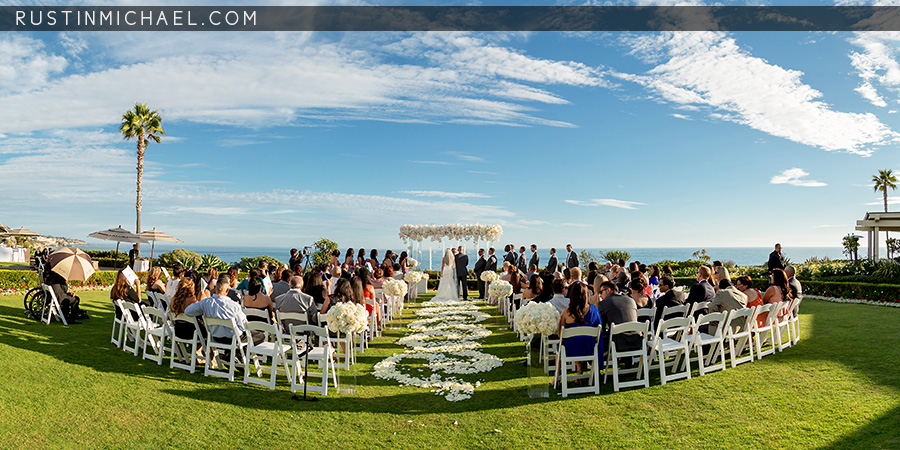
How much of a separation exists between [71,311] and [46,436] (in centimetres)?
739

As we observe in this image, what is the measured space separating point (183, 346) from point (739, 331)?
28.6ft

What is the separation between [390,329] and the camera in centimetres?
1163

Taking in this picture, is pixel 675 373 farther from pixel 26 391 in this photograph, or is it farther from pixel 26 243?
pixel 26 243

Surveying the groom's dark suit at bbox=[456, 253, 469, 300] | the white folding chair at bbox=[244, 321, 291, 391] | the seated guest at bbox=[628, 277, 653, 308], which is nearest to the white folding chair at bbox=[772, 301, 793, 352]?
the seated guest at bbox=[628, 277, 653, 308]

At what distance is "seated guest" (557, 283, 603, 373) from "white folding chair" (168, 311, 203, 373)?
513 cm

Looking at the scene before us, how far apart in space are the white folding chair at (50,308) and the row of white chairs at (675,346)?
9949mm

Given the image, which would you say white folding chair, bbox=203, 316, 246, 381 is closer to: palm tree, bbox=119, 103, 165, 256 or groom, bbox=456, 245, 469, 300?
groom, bbox=456, 245, 469, 300

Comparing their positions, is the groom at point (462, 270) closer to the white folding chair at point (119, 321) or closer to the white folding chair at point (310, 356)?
the white folding chair at point (119, 321)

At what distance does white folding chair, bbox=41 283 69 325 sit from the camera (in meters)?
10.3

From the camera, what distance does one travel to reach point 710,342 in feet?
23.4

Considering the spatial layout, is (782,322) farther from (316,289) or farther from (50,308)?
(50,308)

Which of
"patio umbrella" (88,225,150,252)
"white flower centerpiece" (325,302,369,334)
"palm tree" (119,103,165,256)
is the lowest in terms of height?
"white flower centerpiece" (325,302,369,334)


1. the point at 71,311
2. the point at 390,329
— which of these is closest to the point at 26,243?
the point at 71,311

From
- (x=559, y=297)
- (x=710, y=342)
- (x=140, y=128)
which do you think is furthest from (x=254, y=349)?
(x=140, y=128)
